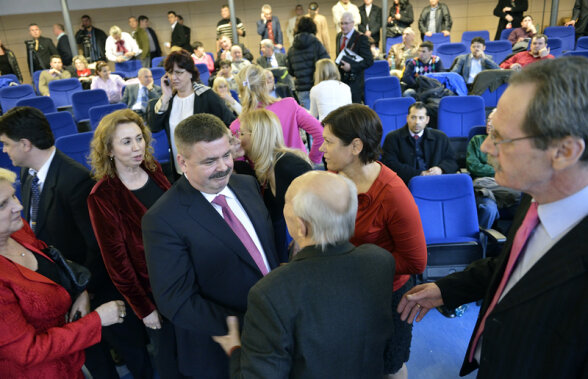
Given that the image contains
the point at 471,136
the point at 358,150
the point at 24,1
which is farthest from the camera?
the point at 24,1

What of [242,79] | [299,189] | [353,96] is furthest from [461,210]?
[353,96]

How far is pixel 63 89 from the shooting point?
7.36 metres

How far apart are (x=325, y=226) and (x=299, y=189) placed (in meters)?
0.13

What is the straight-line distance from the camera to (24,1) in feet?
31.2

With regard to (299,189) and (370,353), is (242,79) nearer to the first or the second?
(299,189)

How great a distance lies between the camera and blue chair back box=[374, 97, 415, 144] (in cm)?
498

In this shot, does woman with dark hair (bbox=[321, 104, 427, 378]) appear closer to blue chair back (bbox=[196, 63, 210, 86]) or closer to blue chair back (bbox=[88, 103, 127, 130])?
blue chair back (bbox=[88, 103, 127, 130])

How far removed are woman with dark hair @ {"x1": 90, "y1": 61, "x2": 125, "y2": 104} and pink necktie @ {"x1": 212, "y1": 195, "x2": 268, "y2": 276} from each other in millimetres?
6437

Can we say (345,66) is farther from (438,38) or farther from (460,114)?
(438,38)

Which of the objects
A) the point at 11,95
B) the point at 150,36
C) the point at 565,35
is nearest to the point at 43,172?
the point at 11,95

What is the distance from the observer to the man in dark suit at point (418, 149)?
3.90 metres

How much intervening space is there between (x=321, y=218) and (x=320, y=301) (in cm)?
22

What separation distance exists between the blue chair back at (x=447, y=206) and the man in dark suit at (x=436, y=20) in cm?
772

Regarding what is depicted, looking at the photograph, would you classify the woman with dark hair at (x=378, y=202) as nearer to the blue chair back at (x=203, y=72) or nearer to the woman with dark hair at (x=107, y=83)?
the woman with dark hair at (x=107, y=83)
